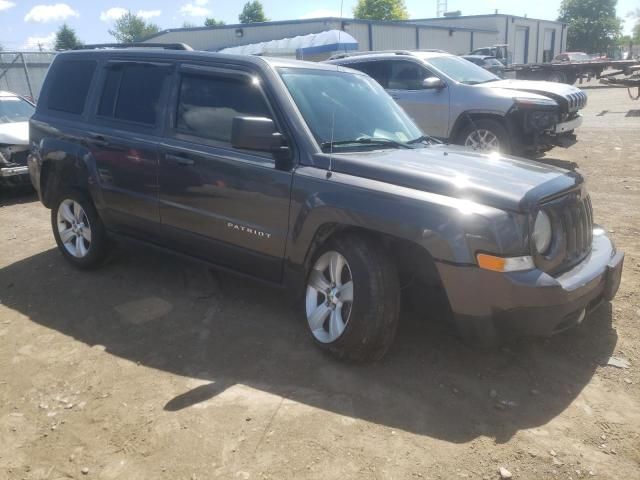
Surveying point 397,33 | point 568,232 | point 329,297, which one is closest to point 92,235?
point 329,297

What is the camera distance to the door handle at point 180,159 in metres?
4.04

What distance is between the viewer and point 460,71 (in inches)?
364

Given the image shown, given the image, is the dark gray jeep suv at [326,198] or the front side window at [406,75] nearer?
the dark gray jeep suv at [326,198]

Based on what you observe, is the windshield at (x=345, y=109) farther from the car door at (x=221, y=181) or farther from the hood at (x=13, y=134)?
the hood at (x=13, y=134)

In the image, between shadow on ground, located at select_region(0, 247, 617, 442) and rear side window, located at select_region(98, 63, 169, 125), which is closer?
shadow on ground, located at select_region(0, 247, 617, 442)

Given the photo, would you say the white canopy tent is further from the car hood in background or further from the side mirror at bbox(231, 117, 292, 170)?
the side mirror at bbox(231, 117, 292, 170)

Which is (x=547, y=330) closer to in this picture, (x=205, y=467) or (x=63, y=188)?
(x=205, y=467)

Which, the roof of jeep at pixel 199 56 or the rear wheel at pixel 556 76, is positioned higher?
the rear wheel at pixel 556 76

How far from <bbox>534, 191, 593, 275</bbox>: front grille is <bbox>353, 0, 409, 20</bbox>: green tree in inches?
2419

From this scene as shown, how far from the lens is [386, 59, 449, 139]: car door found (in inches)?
348

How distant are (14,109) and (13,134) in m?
1.26

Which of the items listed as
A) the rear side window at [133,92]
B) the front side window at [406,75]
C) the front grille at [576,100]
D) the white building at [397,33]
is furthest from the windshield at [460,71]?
the white building at [397,33]

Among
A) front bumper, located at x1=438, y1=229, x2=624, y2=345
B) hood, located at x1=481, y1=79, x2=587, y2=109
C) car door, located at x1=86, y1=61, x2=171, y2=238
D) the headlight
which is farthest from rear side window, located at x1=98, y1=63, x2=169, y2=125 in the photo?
hood, located at x1=481, y1=79, x2=587, y2=109

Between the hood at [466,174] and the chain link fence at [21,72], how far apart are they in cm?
1495
